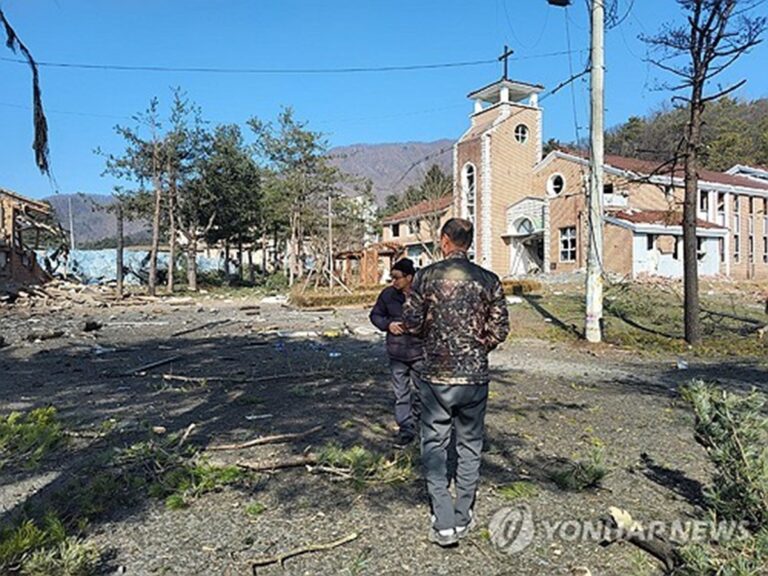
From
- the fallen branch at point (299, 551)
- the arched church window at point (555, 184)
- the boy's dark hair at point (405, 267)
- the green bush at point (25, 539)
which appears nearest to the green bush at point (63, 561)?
the green bush at point (25, 539)

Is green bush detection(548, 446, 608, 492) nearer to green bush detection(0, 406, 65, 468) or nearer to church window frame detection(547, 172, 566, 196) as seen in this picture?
green bush detection(0, 406, 65, 468)

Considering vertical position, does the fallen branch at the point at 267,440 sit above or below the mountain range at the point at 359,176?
below

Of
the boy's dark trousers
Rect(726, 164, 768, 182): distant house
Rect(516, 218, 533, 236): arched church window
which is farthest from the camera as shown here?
Rect(726, 164, 768, 182): distant house

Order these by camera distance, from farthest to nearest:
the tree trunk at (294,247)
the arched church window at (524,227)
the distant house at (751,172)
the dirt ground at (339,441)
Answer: the distant house at (751,172)
the tree trunk at (294,247)
the arched church window at (524,227)
the dirt ground at (339,441)

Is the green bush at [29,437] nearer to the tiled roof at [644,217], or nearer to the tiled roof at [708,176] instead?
the tiled roof at [644,217]

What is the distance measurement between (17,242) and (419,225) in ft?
81.4

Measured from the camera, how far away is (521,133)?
36031 millimetres

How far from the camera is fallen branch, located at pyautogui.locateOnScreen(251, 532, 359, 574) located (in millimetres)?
2986

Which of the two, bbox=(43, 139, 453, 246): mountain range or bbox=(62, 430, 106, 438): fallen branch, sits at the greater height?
bbox=(43, 139, 453, 246): mountain range

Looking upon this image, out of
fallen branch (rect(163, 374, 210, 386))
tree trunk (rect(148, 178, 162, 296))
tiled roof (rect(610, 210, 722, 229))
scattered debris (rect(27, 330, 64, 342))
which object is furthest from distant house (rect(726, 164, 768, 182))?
fallen branch (rect(163, 374, 210, 386))

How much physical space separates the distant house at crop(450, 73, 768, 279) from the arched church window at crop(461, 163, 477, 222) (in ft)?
0.21

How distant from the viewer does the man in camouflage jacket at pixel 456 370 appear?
319 cm

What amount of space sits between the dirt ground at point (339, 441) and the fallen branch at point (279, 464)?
0.06 metres

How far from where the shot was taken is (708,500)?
3.40m
